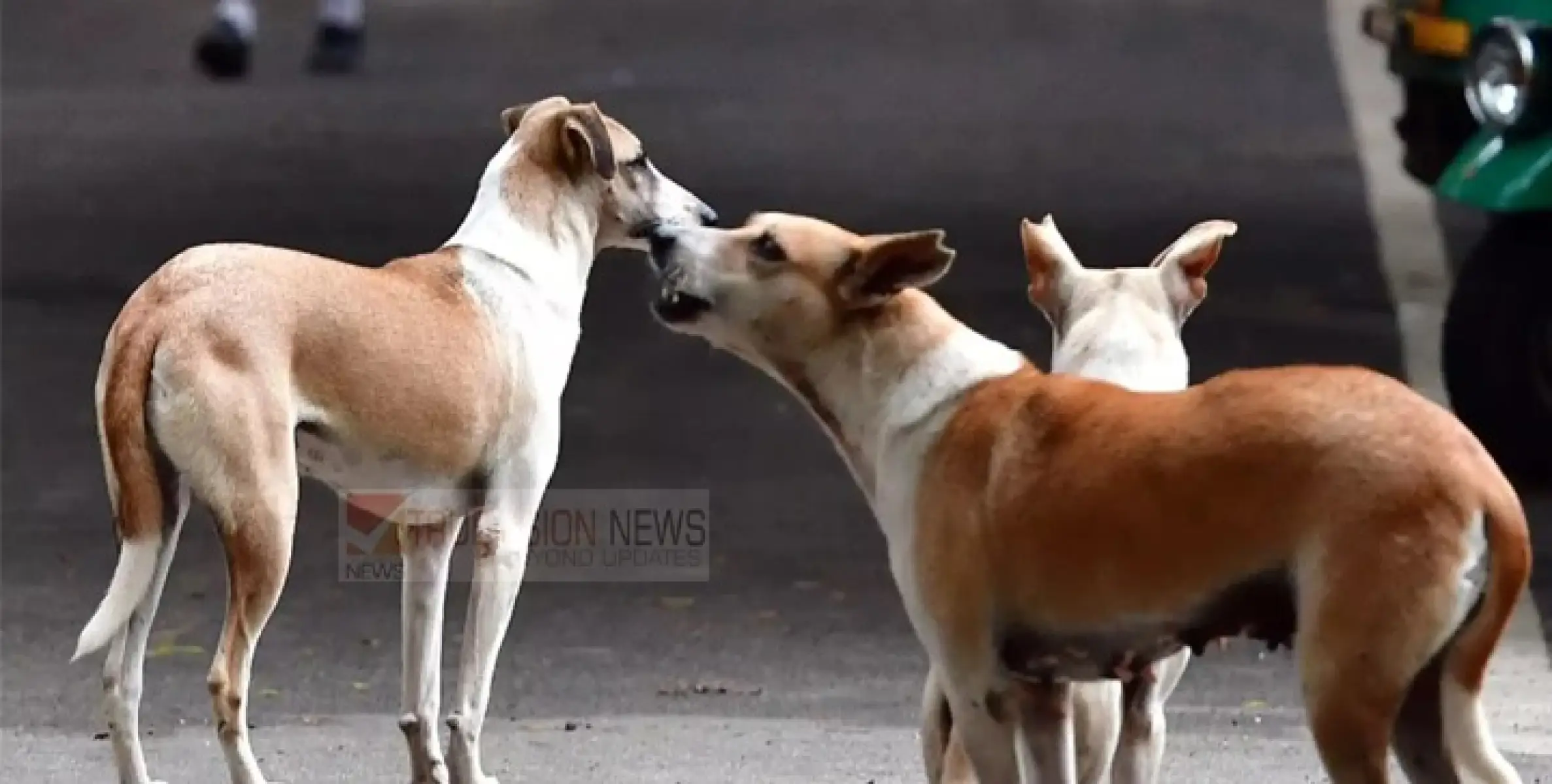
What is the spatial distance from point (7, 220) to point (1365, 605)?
1316cm

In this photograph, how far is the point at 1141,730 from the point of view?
6.47 m

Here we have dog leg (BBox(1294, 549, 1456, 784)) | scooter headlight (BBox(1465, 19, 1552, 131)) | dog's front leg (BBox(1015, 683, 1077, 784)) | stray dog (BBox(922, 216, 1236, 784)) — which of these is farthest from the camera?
scooter headlight (BBox(1465, 19, 1552, 131))

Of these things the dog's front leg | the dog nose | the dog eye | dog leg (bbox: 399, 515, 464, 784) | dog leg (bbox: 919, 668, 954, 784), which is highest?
the dog eye

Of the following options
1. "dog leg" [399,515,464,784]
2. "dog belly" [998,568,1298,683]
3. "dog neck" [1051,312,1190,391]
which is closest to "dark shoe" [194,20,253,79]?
"dog leg" [399,515,464,784]

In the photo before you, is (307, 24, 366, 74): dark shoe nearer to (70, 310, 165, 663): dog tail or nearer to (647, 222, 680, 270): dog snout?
(70, 310, 165, 663): dog tail

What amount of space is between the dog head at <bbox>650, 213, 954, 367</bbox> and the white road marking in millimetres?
1531

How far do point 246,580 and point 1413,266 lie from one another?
10.2 metres

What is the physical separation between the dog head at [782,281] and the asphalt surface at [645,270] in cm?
166

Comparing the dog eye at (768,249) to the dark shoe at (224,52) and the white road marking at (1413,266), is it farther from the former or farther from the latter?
the dark shoe at (224,52)

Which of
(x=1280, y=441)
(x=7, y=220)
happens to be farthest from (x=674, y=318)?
(x=7, y=220)

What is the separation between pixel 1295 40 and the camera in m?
26.3

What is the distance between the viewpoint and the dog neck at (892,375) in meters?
6.10

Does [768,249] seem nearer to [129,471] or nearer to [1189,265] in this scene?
[1189,265]

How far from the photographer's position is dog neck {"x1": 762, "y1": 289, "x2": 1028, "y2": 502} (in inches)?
240
